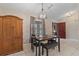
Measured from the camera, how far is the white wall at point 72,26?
201 cm

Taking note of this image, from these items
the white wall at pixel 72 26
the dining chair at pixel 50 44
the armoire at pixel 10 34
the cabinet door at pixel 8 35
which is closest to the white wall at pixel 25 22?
the armoire at pixel 10 34

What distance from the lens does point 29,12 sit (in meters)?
2.01

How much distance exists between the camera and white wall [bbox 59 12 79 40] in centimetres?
201

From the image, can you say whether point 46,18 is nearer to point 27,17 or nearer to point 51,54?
point 27,17

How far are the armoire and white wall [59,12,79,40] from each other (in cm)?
79

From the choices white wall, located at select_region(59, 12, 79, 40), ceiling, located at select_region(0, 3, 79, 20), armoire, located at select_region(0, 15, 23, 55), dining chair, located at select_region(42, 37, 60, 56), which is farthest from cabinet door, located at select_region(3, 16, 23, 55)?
white wall, located at select_region(59, 12, 79, 40)

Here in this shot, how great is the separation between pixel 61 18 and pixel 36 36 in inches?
20.8

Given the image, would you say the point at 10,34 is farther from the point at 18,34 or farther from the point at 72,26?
the point at 72,26

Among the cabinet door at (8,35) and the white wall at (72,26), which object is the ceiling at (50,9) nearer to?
the white wall at (72,26)

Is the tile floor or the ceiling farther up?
the ceiling

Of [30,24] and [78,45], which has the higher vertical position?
[30,24]

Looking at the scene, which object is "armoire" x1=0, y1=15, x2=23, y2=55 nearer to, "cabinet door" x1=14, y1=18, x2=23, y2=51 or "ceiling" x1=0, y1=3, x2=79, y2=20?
"cabinet door" x1=14, y1=18, x2=23, y2=51

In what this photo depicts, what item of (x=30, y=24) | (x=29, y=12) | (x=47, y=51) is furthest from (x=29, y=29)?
(x=47, y=51)

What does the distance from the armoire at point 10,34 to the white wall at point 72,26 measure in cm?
79
